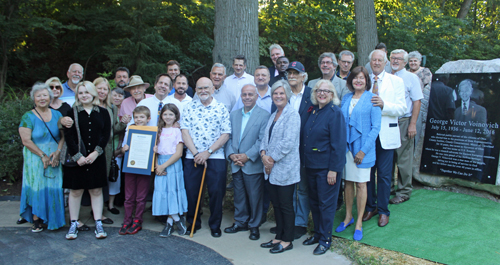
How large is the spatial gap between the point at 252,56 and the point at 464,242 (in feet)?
13.9

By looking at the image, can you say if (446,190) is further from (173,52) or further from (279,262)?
(173,52)

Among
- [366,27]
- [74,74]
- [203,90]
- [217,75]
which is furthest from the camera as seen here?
[366,27]

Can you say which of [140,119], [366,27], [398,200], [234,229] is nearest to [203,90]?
[140,119]

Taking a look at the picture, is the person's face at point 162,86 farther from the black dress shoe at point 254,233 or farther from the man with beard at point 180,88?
the black dress shoe at point 254,233

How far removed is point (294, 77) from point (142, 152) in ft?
6.91

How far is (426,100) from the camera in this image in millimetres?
5707

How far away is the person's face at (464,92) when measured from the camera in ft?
17.5

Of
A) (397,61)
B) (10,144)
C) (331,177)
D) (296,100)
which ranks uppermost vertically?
(397,61)

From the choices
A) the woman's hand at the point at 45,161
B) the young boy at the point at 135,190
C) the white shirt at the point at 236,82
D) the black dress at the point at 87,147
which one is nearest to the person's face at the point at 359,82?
the white shirt at the point at 236,82

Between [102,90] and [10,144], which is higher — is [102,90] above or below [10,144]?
above

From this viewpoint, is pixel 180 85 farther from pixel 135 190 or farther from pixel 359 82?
pixel 359 82

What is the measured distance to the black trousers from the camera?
12.6ft

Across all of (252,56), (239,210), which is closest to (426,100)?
(252,56)

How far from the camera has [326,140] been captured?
3770mm
